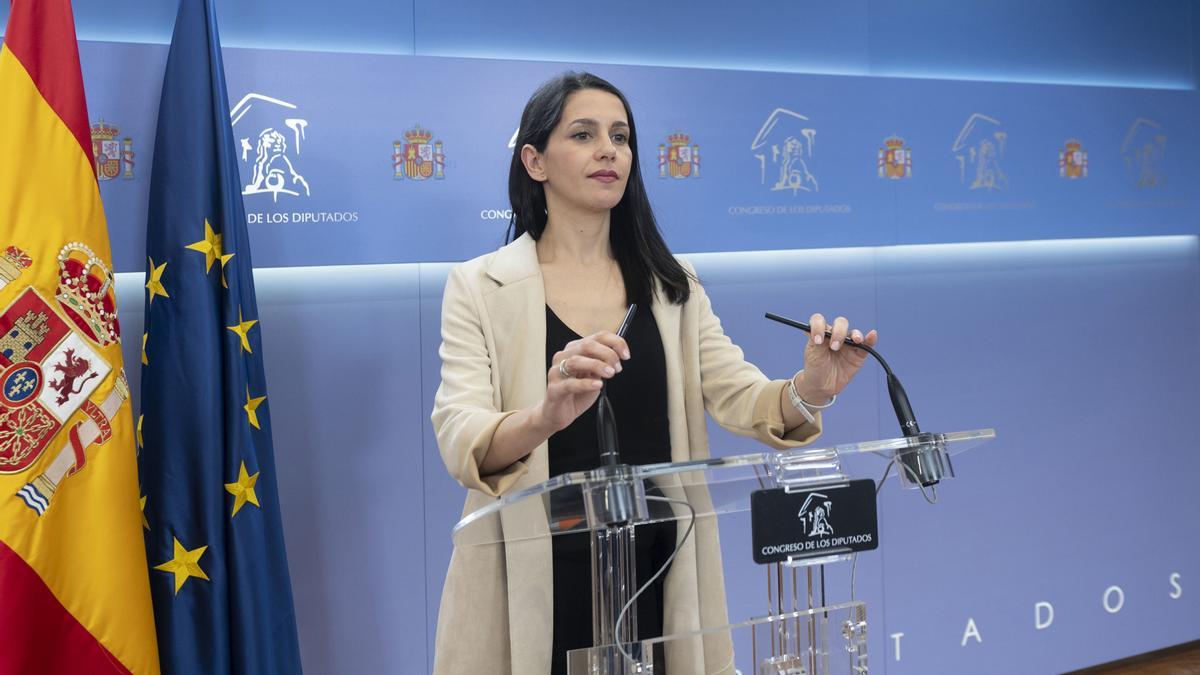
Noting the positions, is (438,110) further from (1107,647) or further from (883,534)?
(1107,647)

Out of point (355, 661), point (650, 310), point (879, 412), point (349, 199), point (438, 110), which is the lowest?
point (355, 661)

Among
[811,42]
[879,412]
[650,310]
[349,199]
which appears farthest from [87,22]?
[879,412]

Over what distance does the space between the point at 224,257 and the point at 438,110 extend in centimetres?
76

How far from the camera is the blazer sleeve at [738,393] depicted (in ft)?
5.69

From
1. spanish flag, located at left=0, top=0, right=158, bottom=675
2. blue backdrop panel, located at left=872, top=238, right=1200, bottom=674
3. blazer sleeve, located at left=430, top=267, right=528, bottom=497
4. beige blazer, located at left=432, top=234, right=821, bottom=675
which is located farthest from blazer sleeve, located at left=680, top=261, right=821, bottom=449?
blue backdrop panel, located at left=872, top=238, right=1200, bottom=674

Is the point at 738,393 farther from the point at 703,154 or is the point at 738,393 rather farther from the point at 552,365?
the point at 703,154

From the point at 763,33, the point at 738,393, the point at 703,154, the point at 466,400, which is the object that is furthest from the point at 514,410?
the point at 763,33

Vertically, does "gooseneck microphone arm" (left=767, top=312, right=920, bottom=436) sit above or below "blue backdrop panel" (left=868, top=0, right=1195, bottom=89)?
below

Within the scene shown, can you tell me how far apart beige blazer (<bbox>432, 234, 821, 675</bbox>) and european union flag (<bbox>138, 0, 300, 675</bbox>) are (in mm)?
805

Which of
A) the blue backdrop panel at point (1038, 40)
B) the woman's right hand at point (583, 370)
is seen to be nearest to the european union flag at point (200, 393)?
the woman's right hand at point (583, 370)

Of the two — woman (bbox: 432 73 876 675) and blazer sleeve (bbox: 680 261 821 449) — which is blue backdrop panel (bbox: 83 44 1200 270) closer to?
woman (bbox: 432 73 876 675)

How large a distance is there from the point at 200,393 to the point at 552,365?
3.76 feet

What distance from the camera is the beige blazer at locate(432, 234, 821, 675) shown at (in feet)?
5.08

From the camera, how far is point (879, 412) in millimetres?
3590
